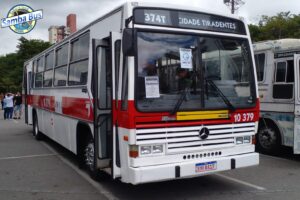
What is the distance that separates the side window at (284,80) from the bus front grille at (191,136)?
322 centimetres

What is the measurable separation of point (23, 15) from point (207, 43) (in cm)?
1824

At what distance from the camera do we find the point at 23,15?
22500 millimetres

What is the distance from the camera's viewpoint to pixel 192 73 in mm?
6234

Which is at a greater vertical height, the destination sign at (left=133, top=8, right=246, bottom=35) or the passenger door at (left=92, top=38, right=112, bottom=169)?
the destination sign at (left=133, top=8, right=246, bottom=35)

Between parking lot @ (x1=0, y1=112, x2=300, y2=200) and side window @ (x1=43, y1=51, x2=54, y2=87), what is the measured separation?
7.83 ft

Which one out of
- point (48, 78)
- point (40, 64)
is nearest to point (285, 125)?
point (48, 78)

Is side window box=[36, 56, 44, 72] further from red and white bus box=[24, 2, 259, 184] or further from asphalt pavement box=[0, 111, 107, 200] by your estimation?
red and white bus box=[24, 2, 259, 184]

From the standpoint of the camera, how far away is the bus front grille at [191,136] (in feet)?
19.2

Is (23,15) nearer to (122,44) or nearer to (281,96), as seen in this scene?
(281,96)

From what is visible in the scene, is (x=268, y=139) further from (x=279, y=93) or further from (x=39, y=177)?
(x=39, y=177)

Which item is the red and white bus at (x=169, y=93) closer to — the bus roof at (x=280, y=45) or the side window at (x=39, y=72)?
the bus roof at (x=280, y=45)

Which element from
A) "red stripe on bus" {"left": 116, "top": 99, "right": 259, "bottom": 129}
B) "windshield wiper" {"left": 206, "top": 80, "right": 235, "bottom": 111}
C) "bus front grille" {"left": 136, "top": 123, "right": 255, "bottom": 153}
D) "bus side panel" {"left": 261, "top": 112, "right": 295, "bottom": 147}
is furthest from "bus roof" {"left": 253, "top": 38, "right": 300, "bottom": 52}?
"red stripe on bus" {"left": 116, "top": 99, "right": 259, "bottom": 129}

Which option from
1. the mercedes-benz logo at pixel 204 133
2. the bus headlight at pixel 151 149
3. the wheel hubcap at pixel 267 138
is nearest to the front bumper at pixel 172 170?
the bus headlight at pixel 151 149

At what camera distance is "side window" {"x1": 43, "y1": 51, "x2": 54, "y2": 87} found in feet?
36.2
